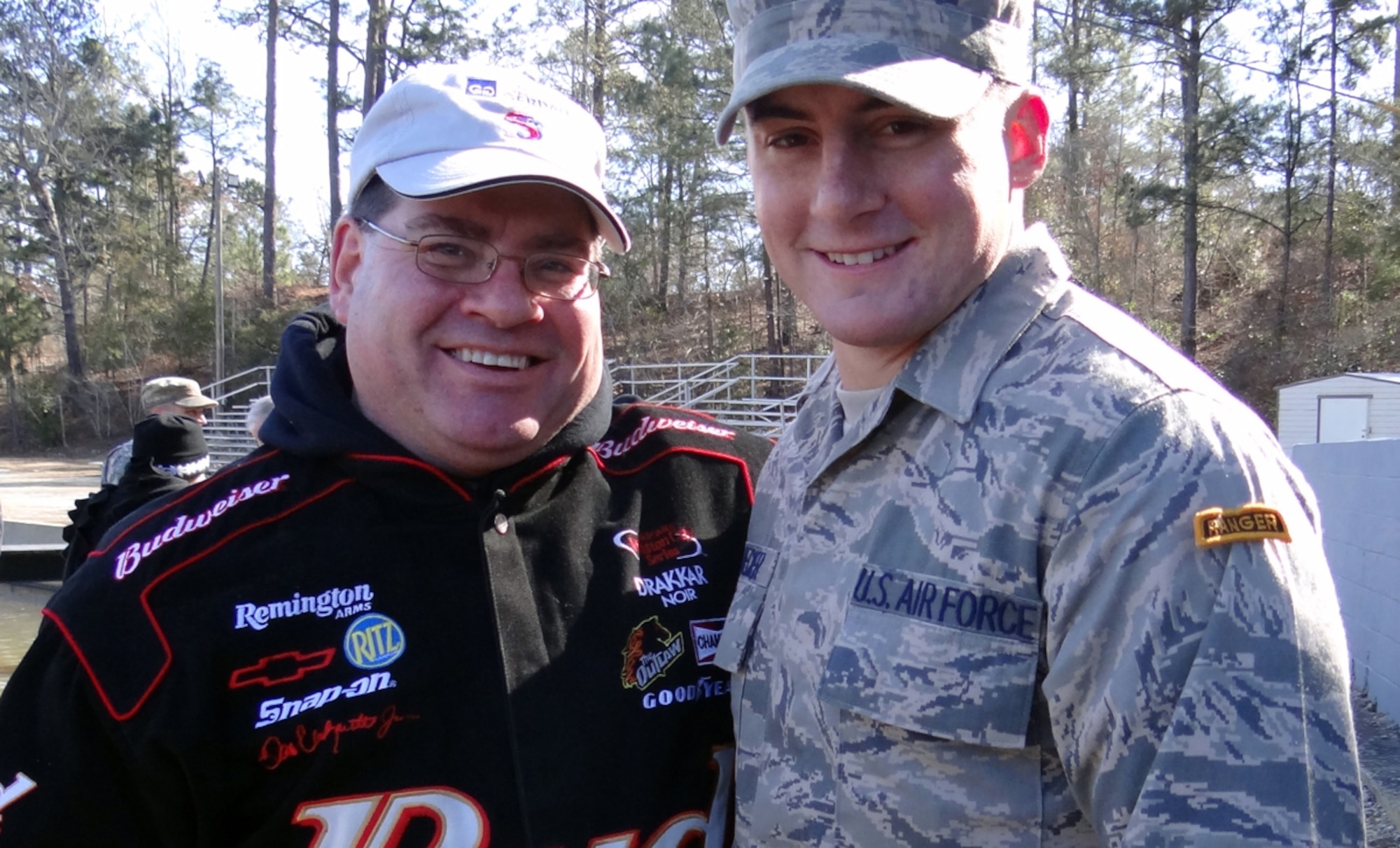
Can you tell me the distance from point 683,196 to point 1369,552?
81.9 feet

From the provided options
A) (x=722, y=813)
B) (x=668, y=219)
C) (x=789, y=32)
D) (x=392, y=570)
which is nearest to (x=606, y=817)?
(x=722, y=813)

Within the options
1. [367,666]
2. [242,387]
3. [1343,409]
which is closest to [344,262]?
[367,666]

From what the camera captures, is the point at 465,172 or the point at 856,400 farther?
the point at 856,400

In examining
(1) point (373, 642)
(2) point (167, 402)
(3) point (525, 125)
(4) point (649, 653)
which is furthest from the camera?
(2) point (167, 402)

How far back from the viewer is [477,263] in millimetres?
2041

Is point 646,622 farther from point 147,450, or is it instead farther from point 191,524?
point 147,450

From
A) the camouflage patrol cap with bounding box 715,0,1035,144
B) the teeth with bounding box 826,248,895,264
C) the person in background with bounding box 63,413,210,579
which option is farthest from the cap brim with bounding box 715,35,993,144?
the person in background with bounding box 63,413,210,579

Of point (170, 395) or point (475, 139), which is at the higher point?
point (475, 139)

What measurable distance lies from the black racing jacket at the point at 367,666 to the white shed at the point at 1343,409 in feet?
40.5

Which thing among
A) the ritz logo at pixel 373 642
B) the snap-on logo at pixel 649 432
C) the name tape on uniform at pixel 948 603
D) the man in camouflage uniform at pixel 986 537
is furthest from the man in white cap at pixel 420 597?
the name tape on uniform at pixel 948 603

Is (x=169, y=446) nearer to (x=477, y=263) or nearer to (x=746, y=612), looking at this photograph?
(x=477, y=263)

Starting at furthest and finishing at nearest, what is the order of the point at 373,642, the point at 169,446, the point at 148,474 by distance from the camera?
the point at 169,446 → the point at 148,474 → the point at 373,642

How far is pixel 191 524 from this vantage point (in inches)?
76.4

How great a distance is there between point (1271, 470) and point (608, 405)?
4.42 feet
